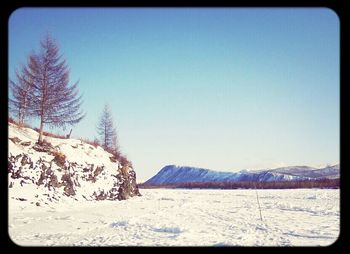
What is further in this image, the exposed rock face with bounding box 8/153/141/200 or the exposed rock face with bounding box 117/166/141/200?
the exposed rock face with bounding box 117/166/141/200

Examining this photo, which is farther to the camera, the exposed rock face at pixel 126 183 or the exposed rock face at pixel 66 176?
the exposed rock face at pixel 126 183

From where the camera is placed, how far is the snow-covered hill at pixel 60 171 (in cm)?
886

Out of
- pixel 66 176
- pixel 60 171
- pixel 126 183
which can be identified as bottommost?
pixel 126 183

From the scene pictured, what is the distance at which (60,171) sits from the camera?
10.7 meters

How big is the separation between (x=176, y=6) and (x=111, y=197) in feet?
33.1

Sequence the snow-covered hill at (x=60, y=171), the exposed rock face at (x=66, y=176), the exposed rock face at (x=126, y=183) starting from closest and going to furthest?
1. the snow-covered hill at (x=60, y=171)
2. the exposed rock face at (x=66, y=176)
3. the exposed rock face at (x=126, y=183)

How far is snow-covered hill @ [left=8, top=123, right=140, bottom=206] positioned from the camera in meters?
8.86

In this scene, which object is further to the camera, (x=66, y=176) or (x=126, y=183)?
(x=126, y=183)

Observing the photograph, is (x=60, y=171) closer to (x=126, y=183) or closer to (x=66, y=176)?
(x=66, y=176)

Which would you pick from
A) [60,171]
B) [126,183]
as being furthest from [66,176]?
[126,183]

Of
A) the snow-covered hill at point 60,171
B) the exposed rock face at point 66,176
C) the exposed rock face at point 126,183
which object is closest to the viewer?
the snow-covered hill at point 60,171

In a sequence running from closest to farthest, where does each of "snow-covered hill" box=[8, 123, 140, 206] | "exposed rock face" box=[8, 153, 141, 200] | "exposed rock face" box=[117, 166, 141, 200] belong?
"snow-covered hill" box=[8, 123, 140, 206]
"exposed rock face" box=[8, 153, 141, 200]
"exposed rock face" box=[117, 166, 141, 200]
